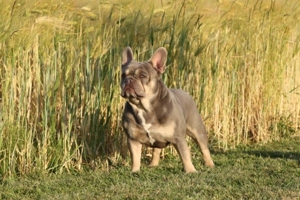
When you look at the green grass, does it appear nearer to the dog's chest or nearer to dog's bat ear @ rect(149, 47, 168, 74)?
the dog's chest

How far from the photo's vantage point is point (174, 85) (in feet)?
32.9

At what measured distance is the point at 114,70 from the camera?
9375 mm

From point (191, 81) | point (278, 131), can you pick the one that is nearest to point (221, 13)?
point (191, 81)

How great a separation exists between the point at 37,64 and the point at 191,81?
2.52 meters

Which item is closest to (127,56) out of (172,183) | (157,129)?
(157,129)

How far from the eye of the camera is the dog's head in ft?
26.2

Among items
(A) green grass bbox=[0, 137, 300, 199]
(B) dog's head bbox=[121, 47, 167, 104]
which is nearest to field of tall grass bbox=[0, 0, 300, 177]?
(A) green grass bbox=[0, 137, 300, 199]

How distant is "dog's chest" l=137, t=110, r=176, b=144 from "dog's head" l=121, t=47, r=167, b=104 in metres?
0.21

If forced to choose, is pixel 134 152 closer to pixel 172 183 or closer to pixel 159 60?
pixel 172 183

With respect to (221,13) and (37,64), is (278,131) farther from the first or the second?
(37,64)

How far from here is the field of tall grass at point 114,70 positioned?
835 cm

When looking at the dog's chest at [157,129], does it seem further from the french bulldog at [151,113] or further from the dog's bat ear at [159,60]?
the dog's bat ear at [159,60]

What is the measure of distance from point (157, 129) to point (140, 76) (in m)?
0.61

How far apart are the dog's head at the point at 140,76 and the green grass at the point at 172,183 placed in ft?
2.92
